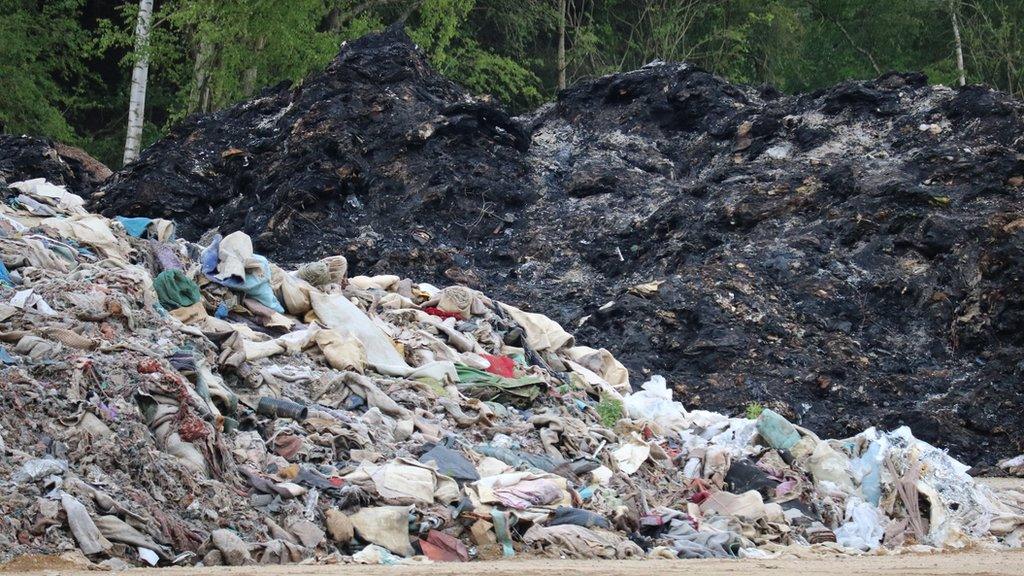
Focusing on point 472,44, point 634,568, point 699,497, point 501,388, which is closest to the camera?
point 634,568

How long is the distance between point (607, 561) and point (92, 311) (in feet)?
10.7

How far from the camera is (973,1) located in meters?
26.9

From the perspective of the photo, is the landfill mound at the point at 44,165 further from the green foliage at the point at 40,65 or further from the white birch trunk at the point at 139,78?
the green foliage at the point at 40,65

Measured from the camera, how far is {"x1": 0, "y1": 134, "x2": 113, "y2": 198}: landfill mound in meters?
14.8

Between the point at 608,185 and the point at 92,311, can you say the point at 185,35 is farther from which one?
the point at 92,311

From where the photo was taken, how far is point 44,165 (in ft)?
49.8

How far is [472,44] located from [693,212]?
9.85 meters

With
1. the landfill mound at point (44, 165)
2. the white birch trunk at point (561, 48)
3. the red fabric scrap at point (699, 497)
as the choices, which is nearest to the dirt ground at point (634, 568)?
the red fabric scrap at point (699, 497)

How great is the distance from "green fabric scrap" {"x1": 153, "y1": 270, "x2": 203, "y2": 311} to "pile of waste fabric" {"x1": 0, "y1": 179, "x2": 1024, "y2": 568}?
0.05 ft

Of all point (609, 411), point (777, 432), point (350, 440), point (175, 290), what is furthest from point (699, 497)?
point (175, 290)

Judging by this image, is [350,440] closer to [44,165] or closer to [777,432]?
[777,432]

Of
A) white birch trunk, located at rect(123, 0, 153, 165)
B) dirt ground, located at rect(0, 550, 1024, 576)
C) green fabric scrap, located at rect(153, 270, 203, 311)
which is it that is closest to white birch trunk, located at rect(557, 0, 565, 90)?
white birch trunk, located at rect(123, 0, 153, 165)

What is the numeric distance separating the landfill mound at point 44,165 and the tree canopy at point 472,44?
2.35 m

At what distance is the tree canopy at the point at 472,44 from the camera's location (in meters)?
18.5
